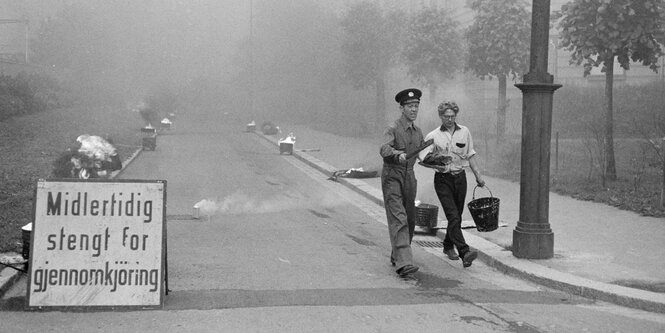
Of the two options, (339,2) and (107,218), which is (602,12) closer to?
(107,218)

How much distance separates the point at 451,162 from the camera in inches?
273

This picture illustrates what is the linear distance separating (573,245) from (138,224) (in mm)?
4821

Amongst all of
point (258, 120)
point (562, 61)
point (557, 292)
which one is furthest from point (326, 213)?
point (258, 120)

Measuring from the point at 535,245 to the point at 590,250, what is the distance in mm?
798

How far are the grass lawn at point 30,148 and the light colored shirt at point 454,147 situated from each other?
149 inches

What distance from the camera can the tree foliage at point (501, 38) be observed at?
20250mm

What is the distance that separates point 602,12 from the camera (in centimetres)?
1187

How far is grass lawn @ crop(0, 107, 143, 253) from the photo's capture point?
835 cm

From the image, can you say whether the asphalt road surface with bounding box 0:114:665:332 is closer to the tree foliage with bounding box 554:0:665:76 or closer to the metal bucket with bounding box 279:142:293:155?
the tree foliage with bounding box 554:0:665:76

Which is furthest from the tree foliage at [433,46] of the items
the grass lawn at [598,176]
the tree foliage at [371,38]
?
the grass lawn at [598,176]

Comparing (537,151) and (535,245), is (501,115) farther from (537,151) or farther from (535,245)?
(535,245)

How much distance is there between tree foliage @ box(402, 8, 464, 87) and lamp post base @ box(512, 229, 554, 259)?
21.3 meters

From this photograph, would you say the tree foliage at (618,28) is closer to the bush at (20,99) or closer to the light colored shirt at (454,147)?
the light colored shirt at (454,147)

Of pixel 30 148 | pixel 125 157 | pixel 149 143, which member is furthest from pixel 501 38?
pixel 30 148
